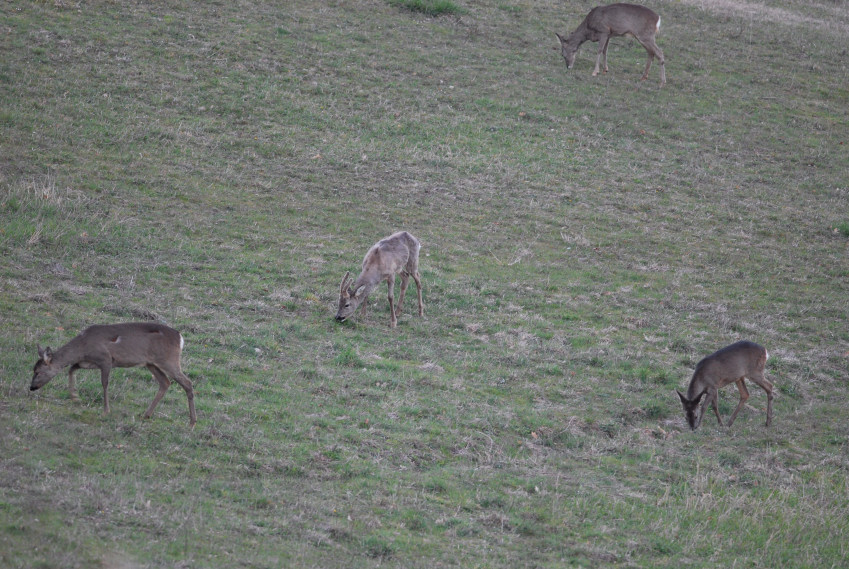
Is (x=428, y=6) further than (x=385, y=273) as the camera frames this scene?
Yes

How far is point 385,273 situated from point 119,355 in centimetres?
548

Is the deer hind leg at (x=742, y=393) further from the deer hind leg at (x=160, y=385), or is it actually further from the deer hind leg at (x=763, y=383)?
the deer hind leg at (x=160, y=385)

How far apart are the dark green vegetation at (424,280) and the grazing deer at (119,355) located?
335 mm

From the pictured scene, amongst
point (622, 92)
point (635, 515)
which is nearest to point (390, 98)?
point (622, 92)

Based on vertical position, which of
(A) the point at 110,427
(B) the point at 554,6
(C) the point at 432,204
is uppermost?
(B) the point at 554,6

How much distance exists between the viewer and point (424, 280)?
1555cm

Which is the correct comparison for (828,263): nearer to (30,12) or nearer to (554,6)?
(554,6)

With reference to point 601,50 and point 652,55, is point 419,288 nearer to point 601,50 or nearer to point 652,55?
point 601,50

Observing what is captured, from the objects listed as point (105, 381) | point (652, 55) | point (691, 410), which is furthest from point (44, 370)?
point (652, 55)

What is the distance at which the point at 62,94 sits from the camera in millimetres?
19594

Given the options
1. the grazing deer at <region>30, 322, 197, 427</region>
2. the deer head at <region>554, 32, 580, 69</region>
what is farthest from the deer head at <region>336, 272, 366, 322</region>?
the deer head at <region>554, 32, 580, 69</region>

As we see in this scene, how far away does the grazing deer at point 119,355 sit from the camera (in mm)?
9375

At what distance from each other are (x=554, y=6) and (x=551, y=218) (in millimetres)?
14199

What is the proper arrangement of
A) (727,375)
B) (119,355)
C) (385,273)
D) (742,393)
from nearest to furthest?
(119,355) < (727,375) < (742,393) < (385,273)
